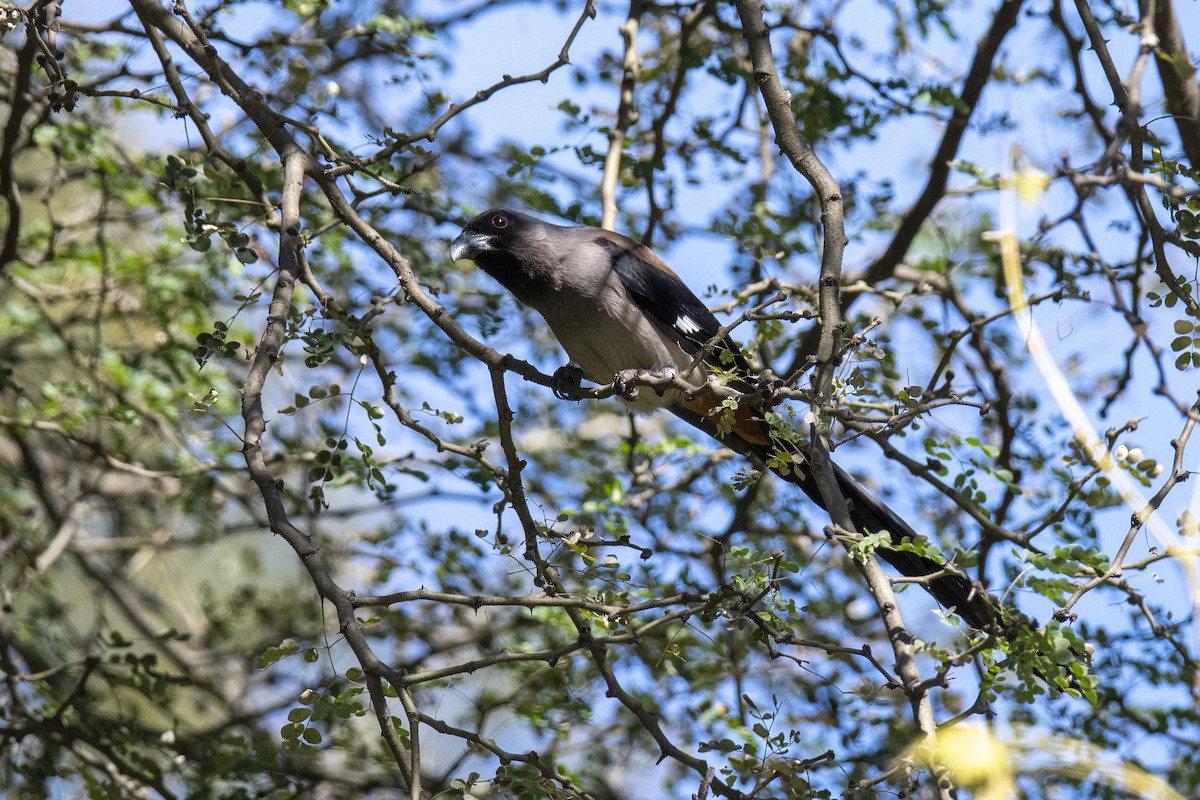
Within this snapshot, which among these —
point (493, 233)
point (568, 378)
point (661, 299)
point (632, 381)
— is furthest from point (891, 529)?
point (493, 233)

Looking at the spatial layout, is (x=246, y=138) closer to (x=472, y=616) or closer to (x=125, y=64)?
(x=125, y=64)

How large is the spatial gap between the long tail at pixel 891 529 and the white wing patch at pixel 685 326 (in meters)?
0.45

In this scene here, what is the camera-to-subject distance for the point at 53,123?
5215 mm

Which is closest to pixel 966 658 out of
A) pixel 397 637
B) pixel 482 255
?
pixel 482 255

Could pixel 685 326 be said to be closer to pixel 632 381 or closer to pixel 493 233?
pixel 493 233

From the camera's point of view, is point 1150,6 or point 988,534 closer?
point 1150,6

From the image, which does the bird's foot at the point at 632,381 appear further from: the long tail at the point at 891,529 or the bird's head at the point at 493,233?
the bird's head at the point at 493,233

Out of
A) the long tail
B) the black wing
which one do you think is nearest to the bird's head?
the black wing

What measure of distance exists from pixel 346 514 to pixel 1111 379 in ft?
14.1

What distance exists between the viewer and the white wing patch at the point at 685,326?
17.3 feet

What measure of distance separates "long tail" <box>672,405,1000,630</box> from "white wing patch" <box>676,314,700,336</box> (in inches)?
17.7

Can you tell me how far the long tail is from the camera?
3547 millimetres

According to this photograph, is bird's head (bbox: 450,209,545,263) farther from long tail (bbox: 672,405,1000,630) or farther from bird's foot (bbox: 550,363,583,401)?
long tail (bbox: 672,405,1000,630)

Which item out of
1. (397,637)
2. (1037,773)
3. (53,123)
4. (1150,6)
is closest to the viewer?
(1037,773)
